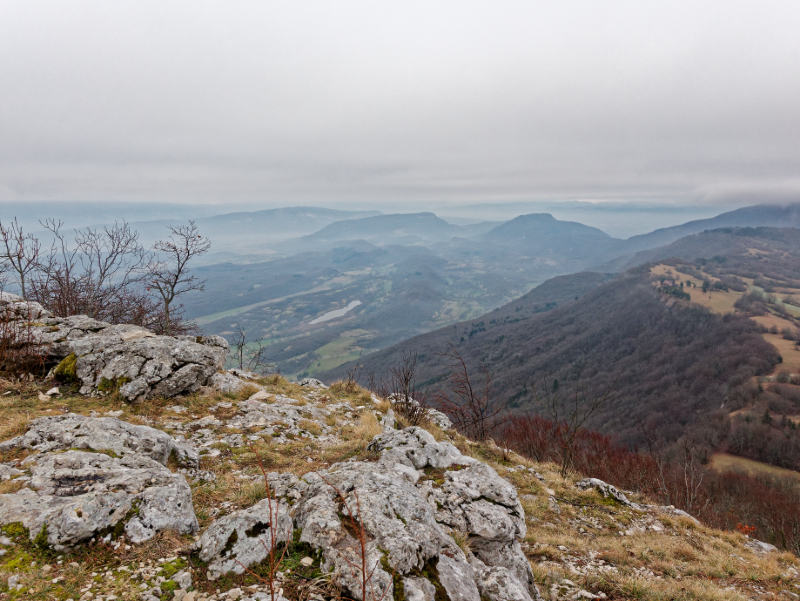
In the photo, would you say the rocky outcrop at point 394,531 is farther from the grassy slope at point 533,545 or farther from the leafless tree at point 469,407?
the leafless tree at point 469,407

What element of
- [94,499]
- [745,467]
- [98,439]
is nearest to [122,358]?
[98,439]

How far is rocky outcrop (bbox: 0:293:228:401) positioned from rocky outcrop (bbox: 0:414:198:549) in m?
4.01

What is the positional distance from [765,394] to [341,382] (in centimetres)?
16853

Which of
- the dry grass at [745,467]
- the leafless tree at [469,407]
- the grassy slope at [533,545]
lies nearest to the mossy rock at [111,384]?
the grassy slope at [533,545]

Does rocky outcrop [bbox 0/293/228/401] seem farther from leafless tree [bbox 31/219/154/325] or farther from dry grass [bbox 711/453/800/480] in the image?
dry grass [bbox 711/453/800/480]

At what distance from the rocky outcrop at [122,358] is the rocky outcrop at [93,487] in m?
4.01

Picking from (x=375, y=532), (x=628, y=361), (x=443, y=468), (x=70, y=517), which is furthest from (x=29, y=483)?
(x=628, y=361)

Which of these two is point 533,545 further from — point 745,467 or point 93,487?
point 745,467

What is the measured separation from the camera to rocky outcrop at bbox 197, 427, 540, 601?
15.3ft

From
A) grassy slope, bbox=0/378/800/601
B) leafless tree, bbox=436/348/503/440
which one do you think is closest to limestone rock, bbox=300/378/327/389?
grassy slope, bbox=0/378/800/601

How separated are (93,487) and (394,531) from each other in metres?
4.71

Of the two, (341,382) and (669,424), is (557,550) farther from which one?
(669,424)

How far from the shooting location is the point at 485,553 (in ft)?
21.6

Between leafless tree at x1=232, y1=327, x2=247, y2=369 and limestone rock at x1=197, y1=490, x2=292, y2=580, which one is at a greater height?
limestone rock at x1=197, y1=490, x2=292, y2=580
